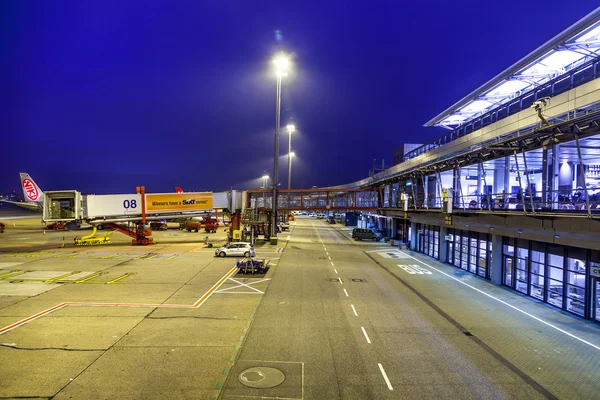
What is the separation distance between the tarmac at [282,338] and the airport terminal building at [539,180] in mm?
2064

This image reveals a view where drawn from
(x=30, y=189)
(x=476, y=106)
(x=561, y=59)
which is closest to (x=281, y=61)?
(x=476, y=106)

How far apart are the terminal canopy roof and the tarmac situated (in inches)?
595

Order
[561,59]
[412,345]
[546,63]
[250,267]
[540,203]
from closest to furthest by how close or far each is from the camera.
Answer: [412,345] < [540,203] < [561,59] < [546,63] < [250,267]

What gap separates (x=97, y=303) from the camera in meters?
16.9

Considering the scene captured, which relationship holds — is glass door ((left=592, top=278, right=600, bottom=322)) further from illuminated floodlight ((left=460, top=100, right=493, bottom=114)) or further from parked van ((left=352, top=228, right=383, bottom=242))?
parked van ((left=352, top=228, right=383, bottom=242))

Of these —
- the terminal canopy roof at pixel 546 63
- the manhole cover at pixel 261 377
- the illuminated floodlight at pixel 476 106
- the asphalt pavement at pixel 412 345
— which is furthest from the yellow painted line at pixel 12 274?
the illuminated floodlight at pixel 476 106

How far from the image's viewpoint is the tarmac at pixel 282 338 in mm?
9445

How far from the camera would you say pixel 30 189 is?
50.0 metres

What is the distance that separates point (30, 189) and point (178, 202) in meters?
24.2

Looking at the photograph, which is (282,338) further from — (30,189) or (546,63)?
(30,189)

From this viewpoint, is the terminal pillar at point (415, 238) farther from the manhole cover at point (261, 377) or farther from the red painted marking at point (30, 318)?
the red painted marking at point (30, 318)

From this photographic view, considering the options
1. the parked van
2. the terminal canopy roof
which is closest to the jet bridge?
the parked van

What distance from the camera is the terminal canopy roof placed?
19.0m

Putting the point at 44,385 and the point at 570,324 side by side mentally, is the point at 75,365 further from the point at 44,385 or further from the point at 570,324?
the point at 570,324
